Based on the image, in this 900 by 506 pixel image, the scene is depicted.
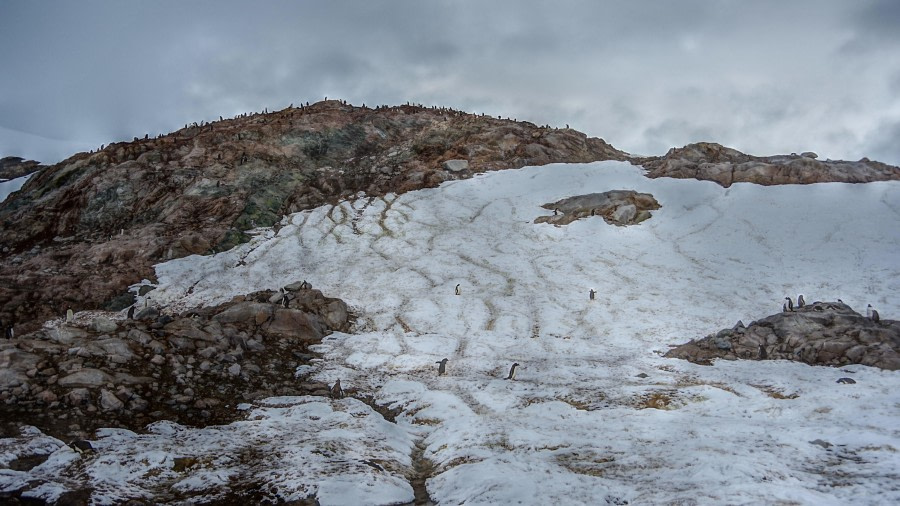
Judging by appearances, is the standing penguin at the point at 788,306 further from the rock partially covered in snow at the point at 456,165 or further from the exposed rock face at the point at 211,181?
the rock partially covered in snow at the point at 456,165

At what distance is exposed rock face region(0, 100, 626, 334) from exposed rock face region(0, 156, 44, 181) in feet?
87.3

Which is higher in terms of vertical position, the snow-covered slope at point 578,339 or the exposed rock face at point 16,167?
the exposed rock face at point 16,167

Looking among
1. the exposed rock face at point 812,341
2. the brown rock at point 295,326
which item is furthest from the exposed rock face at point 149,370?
the exposed rock face at point 812,341

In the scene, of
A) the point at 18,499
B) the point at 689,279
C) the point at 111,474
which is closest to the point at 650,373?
the point at 689,279

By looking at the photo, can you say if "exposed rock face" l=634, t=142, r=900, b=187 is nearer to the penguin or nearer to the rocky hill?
the rocky hill

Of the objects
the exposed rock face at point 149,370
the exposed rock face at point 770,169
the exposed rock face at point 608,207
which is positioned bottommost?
the exposed rock face at point 149,370

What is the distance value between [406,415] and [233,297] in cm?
1636

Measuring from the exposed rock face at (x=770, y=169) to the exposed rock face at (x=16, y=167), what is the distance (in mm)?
78391

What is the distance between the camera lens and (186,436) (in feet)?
53.2

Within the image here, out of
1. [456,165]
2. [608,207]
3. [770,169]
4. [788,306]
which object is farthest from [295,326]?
[770,169]

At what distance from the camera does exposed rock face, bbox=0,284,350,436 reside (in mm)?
16109

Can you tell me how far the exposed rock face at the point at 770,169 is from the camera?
4597 centimetres

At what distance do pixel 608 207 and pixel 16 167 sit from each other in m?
78.9

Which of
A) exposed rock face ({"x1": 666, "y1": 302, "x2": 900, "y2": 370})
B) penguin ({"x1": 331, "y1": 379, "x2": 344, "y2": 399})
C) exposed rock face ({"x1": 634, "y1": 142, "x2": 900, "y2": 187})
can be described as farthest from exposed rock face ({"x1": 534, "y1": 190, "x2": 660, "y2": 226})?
penguin ({"x1": 331, "y1": 379, "x2": 344, "y2": 399})
